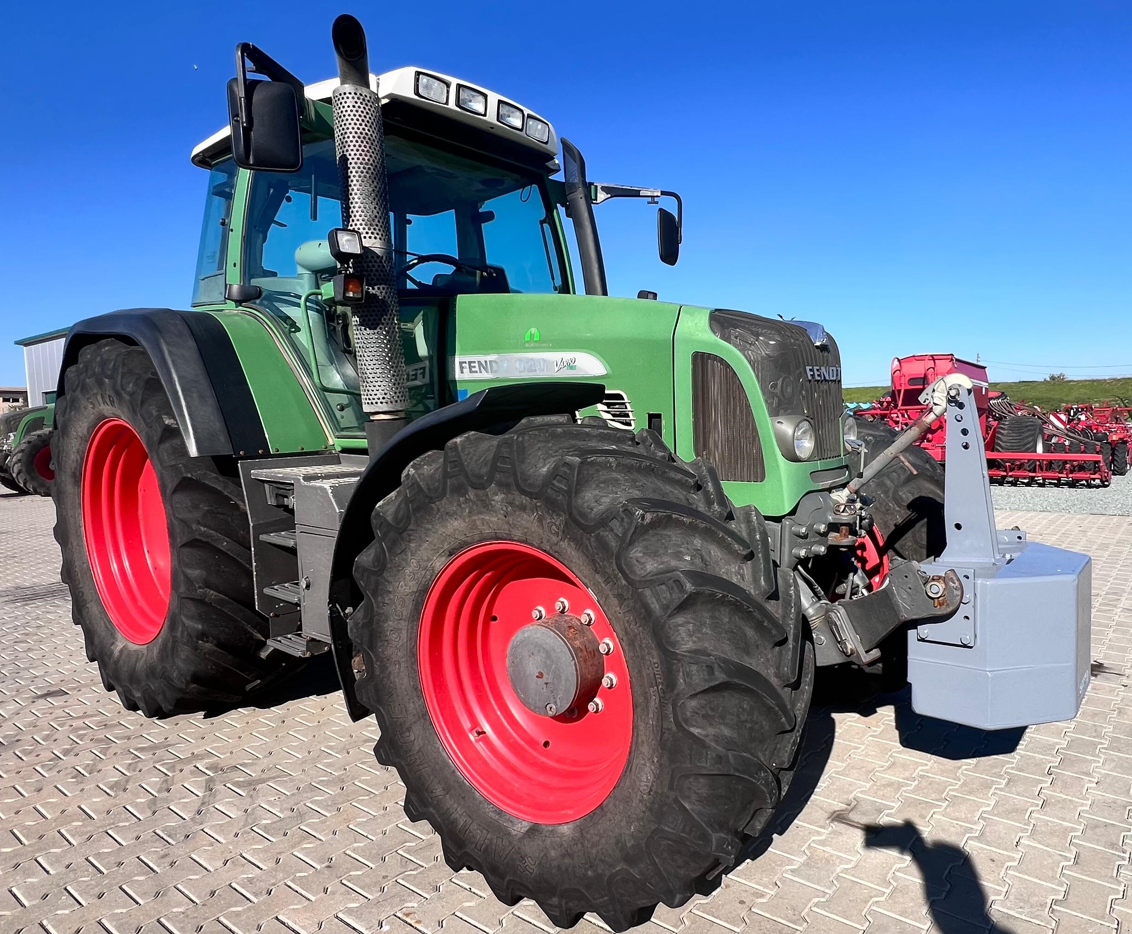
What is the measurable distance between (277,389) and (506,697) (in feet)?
5.80

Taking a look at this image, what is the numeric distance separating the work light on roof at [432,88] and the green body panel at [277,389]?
4.07 ft

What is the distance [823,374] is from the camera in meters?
2.99

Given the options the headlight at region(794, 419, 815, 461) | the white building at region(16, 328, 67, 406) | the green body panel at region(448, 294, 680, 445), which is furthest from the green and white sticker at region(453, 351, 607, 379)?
the white building at region(16, 328, 67, 406)

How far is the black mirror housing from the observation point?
2.69 meters

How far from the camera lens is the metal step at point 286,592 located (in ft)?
10.8

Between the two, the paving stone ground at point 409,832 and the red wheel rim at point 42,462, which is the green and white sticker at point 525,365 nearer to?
the paving stone ground at point 409,832

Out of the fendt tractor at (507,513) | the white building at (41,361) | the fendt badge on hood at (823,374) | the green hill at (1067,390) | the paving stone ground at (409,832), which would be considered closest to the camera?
the fendt tractor at (507,513)

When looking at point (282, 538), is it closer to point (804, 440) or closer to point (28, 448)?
point (804, 440)

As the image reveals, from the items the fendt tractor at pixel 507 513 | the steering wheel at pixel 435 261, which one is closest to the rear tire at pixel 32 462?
the fendt tractor at pixel 507 513

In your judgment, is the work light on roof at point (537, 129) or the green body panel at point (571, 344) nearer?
the green body panel at point (571, 344)

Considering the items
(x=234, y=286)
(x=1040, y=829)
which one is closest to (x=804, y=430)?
(x=1040, y=829)

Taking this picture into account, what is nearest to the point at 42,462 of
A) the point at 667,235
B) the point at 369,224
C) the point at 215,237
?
the point at 215,237

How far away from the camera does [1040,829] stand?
274 cm

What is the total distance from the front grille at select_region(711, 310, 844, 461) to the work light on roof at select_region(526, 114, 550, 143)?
1.46 metres
